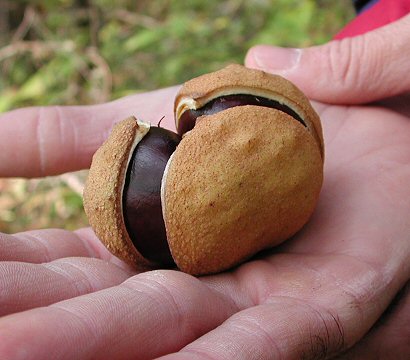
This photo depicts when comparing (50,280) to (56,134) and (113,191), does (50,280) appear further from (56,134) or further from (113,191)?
(56,134)

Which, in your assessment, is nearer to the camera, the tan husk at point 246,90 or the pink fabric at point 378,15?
the tan husk at point 246,90

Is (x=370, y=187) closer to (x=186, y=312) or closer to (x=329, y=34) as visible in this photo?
(x=186, y=312)

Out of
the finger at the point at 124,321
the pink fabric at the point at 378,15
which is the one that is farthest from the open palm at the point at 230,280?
the pink fabric at the point at 378,15

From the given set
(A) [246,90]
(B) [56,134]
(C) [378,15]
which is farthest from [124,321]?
(C) [378,15]

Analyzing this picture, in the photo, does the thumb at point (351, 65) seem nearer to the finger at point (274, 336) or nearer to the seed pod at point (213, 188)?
the seed pod at point (213, 188)

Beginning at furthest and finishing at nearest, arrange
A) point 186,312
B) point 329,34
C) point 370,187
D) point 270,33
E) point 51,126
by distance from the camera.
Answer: point 329,34
point 270,33
point 51,126
point 370,187
point 186,312

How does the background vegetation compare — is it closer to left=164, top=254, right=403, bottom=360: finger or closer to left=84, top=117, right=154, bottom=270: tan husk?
left=84, top=117, right=154, bottom=270: tan husk

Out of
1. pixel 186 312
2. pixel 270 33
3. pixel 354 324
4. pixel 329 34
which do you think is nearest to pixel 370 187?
→ pixel 354 324
